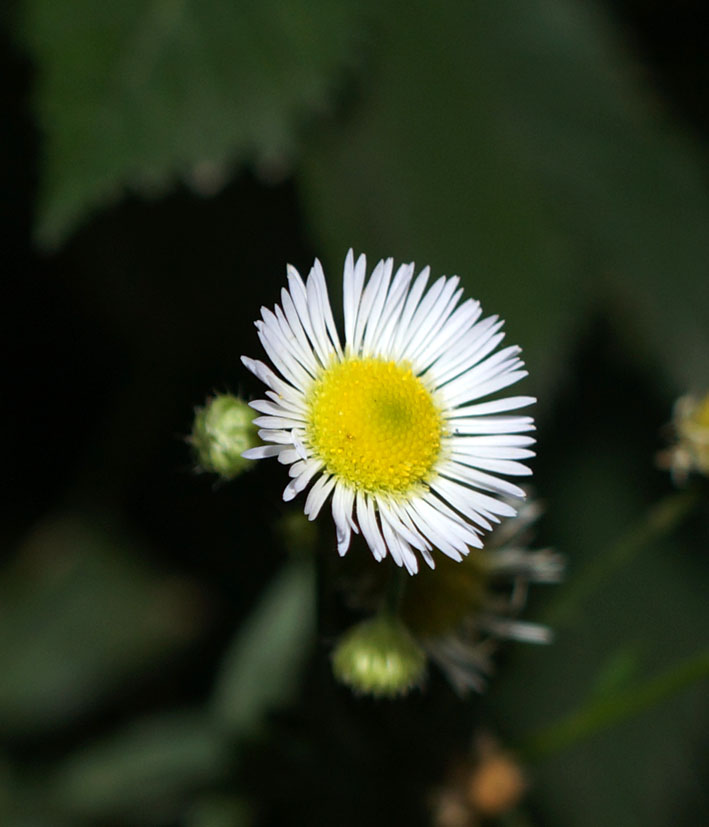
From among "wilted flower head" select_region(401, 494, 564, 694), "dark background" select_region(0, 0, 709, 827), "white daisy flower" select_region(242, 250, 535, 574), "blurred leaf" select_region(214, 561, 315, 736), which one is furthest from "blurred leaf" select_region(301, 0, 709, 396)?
"blurred leaf" select_region(214, 561, 315, 736)

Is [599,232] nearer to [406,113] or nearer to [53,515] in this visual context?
[406,113]

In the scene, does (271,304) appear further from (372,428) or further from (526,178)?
(372,428)

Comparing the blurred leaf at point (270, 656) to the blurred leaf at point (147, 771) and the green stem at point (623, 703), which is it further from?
the green stem at point (623, 703)

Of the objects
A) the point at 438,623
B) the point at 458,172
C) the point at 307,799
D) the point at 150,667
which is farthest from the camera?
the point at 150,667

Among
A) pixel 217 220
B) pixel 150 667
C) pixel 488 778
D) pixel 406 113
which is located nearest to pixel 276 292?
pixel 217 220

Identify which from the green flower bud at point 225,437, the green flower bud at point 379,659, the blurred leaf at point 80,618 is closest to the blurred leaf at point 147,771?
the blurred leaf at point 80,618

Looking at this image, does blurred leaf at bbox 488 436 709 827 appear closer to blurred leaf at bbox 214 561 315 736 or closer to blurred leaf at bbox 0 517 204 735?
blurred leaf at bbox 214 561 315 736
